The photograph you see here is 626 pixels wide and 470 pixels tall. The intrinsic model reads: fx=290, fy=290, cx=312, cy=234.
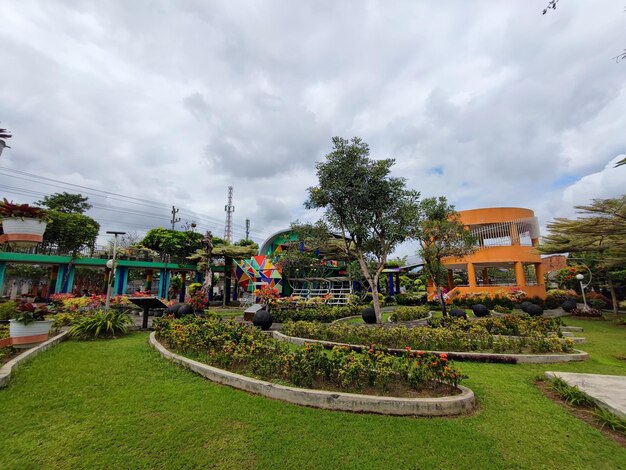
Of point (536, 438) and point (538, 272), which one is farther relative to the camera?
point (538, 272)

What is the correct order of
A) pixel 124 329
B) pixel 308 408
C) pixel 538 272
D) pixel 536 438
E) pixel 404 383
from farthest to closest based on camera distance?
pixel 538 272, pixel 124 329, pixel 404 383, pixel 308 408, pixel 536 438

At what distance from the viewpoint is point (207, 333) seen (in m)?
7.43

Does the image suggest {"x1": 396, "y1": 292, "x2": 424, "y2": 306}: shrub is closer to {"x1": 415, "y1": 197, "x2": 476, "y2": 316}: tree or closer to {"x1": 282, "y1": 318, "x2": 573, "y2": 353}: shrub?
{"x1": 415, "y1": 197, "x2": 476, "y2": 316}: tree

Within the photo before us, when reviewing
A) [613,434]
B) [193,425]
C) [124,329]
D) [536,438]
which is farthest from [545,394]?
[124,329]

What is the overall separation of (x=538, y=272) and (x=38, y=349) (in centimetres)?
3133

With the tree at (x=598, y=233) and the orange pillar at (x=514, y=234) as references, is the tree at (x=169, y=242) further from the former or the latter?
the tree at (x=598, y=233)

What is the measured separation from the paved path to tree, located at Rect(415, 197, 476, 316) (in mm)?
9513

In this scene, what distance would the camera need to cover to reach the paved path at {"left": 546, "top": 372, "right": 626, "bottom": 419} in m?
4.33

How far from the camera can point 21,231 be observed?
15.4 feet

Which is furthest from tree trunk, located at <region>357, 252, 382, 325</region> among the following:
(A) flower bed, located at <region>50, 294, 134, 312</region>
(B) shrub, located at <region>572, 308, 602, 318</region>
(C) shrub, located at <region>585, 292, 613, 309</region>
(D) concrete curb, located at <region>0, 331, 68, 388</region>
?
(C) shrub, located at <region>585, 292, 613, 309</region>

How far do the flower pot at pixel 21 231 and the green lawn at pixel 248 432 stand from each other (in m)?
2.45

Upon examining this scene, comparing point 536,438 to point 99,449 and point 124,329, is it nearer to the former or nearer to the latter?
point 99,449

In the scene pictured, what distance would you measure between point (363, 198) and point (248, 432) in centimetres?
1081

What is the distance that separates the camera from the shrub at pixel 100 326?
9312 mm
